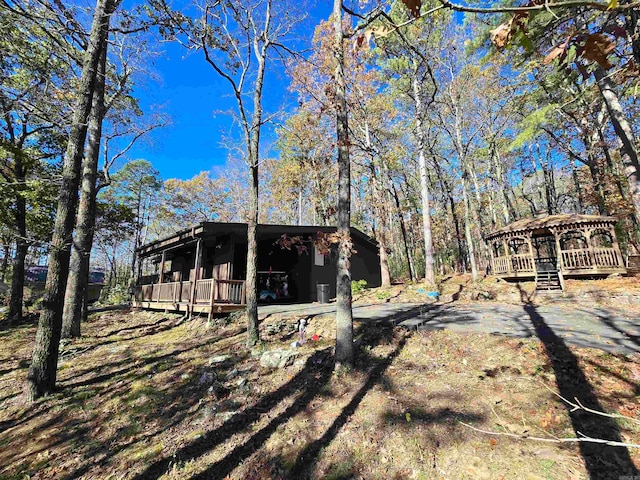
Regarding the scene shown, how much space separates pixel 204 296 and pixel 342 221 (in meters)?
7.11

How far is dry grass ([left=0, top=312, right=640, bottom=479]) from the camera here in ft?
11.4

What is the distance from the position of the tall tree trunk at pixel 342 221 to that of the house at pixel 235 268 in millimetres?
5659

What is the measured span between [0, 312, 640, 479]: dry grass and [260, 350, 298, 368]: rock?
0.15 meters

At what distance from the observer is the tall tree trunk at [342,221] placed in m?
5.52

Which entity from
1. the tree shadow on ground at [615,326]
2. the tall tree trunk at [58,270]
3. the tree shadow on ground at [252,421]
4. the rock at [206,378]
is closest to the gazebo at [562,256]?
the tree shadow on ground at [615,326]

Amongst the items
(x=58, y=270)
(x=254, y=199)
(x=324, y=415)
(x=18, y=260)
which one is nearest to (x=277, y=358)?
(x=324, y=415)

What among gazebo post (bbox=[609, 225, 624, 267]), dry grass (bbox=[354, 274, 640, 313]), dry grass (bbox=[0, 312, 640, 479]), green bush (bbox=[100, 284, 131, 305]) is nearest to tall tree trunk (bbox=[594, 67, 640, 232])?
dry grass (bbox=[354, 274, 640, 313])

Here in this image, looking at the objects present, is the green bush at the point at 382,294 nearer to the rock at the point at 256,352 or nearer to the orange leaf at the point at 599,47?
the rock at the point at 256,352

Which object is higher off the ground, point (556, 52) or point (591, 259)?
point (556, 52)

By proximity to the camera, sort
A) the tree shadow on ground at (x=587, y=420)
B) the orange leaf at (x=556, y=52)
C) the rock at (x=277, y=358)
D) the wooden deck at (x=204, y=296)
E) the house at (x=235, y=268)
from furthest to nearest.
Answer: the house at (x=235, y=268)
the wooden deck at (x=204, y=296)
the rock at (x=277, y=358)
the tree shadow on ground at (x=587, y=420)
the orange leaf at (x=556, y=52)

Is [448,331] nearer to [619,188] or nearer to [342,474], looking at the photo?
[342,474]

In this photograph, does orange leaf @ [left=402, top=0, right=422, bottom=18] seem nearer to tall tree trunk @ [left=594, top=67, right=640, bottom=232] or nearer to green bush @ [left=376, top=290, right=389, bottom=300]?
tall tree trunk @ [left=594, top=67, right=640, bottom=232]

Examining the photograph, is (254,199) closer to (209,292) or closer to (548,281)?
(209,292)

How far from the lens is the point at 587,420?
3.57 metres
